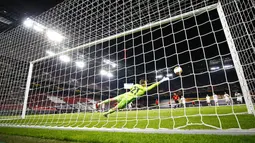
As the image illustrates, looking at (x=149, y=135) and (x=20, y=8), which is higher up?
(x=20, y=8)

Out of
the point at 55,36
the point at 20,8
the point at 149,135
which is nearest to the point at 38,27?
the point at 55,36

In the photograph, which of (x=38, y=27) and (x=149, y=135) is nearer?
(x=149, y=135)

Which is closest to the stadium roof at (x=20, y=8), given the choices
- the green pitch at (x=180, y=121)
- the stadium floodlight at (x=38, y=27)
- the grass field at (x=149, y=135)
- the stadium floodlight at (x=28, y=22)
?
the stadium floodlight at (x=28, y=22)

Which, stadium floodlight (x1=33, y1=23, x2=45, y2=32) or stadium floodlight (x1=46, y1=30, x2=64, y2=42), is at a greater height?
stadium floodlight (x1=33, y1=23, x2=45, y2=32)

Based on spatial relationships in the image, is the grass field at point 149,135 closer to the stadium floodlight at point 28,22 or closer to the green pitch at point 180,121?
the green pitch at point 180,121

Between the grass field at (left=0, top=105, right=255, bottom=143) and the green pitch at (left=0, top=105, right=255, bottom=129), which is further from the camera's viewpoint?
the green pitch at (left=0, top=105, right=255, bottom=129)

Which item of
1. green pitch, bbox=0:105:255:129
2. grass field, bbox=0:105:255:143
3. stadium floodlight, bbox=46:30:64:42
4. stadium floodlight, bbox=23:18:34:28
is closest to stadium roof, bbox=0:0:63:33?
stadium floodlight, bbox=23:18:34:28

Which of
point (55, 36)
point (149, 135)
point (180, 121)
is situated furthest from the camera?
point (55, 36)

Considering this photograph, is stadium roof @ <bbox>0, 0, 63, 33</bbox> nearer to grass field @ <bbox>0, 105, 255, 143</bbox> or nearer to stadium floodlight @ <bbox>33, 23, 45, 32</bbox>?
stadium floodlight @ <bbox>33, 23, 45, 32</bbox>

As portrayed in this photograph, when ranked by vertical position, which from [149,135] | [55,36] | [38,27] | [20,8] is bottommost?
[149,135]

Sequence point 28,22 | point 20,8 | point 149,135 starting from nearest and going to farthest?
point 149,135
point 28,22
point 20,8

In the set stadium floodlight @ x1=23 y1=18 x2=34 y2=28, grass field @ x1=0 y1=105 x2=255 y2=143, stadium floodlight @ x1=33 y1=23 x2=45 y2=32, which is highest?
stadium floodlight @ x1=23 y1=18 x2=34 y2=28

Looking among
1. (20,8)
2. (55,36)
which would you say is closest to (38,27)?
(55,36)

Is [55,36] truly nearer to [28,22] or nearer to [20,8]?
[28,22]
